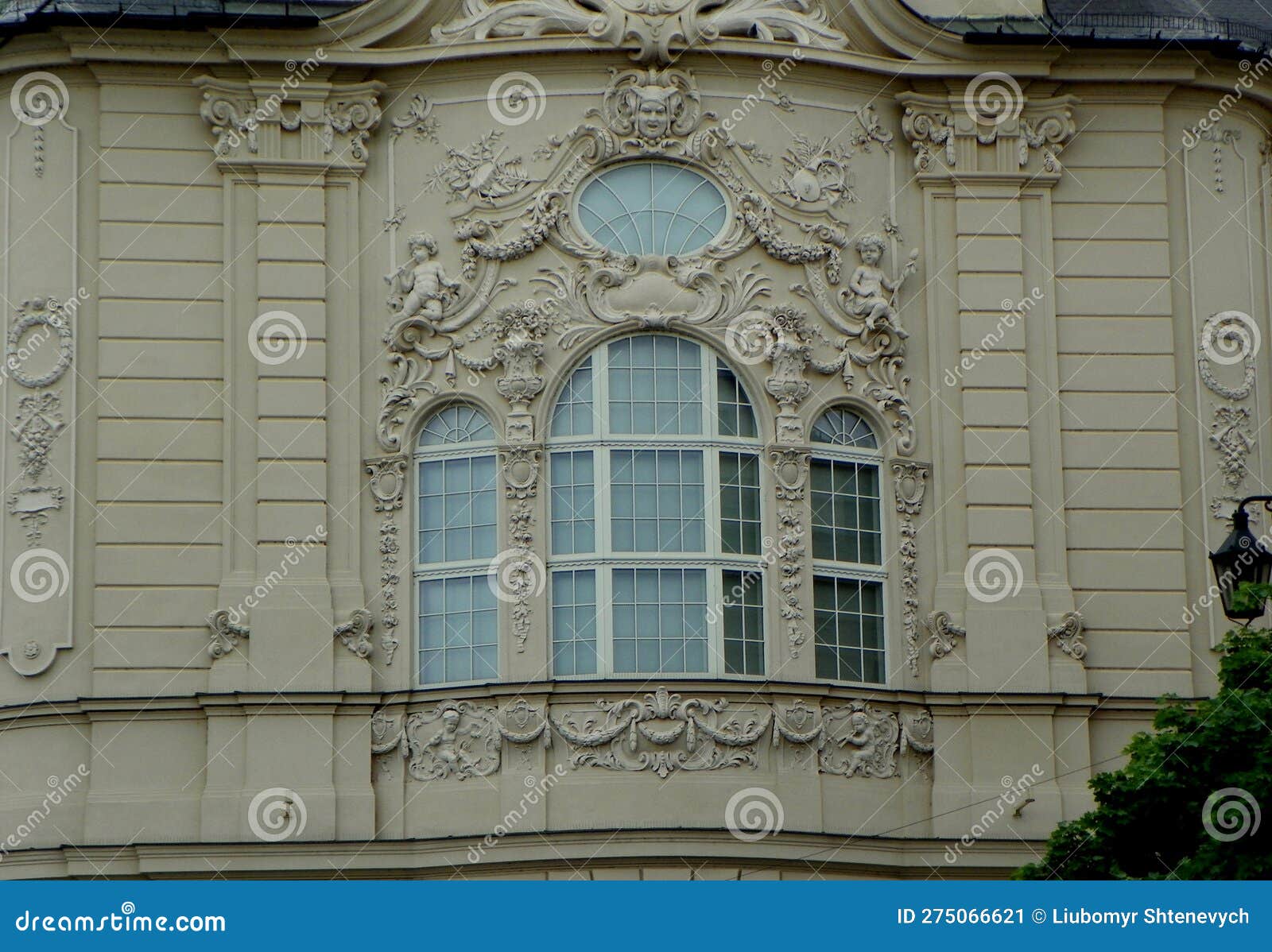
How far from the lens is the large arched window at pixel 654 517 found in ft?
96.4

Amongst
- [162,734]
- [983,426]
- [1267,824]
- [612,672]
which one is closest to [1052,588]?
[983,426]

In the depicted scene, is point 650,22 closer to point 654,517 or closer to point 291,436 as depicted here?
point 654,517

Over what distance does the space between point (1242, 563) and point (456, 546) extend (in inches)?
337

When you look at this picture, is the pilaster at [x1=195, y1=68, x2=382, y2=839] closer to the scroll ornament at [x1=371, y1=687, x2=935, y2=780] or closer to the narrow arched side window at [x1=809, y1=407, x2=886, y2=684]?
the scroll ornament at [x1=371, y1=687, x2=935, y2=780]

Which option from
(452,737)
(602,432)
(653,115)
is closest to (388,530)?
(452,737)

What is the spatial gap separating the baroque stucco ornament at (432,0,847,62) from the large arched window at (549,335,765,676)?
3.03 meters

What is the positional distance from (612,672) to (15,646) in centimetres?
581

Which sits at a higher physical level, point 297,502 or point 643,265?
point 643,265

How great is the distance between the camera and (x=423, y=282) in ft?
98.9

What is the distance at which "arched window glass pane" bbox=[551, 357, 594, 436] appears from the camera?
29.9 m

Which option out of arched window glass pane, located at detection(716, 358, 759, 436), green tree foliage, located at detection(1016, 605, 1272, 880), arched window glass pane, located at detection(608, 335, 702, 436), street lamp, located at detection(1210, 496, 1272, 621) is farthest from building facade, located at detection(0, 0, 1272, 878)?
street lamp, located at detection(1210, 496, 1272, 621)

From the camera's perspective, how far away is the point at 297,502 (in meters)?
29.7

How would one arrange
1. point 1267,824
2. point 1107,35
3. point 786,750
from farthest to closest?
point 1107,35 < point 786,750 < point 1267,824

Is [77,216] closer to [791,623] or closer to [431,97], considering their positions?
[431,97]
